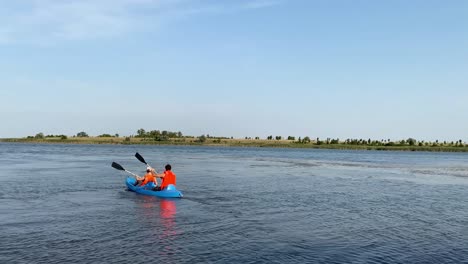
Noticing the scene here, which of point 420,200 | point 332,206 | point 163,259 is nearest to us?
point 163,259

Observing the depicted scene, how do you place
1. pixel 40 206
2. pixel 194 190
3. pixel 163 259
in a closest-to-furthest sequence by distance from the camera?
1. pixel 163 259
2. pixel 40 206
3. pixel 194 190

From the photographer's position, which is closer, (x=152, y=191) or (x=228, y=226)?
(x=228, y=226)

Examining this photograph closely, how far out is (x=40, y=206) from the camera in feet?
74.5

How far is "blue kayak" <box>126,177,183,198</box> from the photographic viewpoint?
87.9 ft

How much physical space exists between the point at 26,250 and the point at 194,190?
17118 millimetres

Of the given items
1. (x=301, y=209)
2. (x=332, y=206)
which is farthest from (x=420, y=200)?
(x=301, y=209)

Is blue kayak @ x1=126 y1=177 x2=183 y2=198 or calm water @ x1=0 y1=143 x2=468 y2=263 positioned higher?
blue kayak @ x1=126 y1=177 x2=183 y2=198

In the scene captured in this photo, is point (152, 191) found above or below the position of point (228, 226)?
above

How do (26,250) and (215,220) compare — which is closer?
(26,250)

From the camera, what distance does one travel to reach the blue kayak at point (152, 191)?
87.9ft

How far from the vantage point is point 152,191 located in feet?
91.7

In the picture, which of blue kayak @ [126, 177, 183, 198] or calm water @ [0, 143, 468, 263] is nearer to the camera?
calm water @ [0, 143, 468, 263]

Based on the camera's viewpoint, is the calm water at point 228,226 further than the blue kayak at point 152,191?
No

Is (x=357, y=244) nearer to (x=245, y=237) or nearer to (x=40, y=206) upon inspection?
(x=245, y=237)
